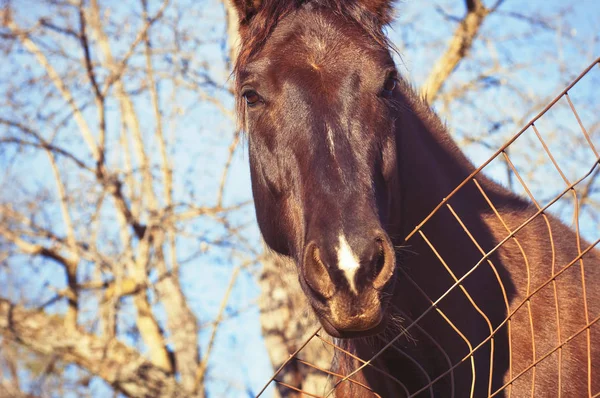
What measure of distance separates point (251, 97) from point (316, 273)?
1073 millimetres

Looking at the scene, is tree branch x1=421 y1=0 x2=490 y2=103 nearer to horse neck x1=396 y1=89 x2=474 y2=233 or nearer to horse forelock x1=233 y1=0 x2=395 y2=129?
horse neck x1=396 y1=89 x2=474 y2=233

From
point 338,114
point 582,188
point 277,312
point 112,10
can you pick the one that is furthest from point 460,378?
point 112,10

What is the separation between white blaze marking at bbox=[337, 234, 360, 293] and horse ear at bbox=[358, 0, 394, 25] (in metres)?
1.56

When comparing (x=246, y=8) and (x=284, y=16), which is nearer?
(x=284, y=16)

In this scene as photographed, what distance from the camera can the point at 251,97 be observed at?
3.11 m

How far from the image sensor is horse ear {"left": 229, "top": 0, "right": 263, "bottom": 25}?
3.54 metres

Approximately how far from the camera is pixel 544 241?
329 cm

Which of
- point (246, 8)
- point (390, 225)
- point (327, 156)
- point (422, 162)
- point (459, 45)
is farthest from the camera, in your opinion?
point (459, 45)

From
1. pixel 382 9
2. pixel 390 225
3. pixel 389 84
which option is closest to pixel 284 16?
pixel 382 9

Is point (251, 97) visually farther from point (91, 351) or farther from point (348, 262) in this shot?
point (91, 351)

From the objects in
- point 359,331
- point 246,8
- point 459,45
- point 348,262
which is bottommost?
point 359,331

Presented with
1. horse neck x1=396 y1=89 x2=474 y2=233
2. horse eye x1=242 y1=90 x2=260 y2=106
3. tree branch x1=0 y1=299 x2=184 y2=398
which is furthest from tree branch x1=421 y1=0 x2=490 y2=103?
horse eye x1=242 y1=90 x2=260 y2=106

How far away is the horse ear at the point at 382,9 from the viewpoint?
3.41m

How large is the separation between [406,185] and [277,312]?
15.8 ft
